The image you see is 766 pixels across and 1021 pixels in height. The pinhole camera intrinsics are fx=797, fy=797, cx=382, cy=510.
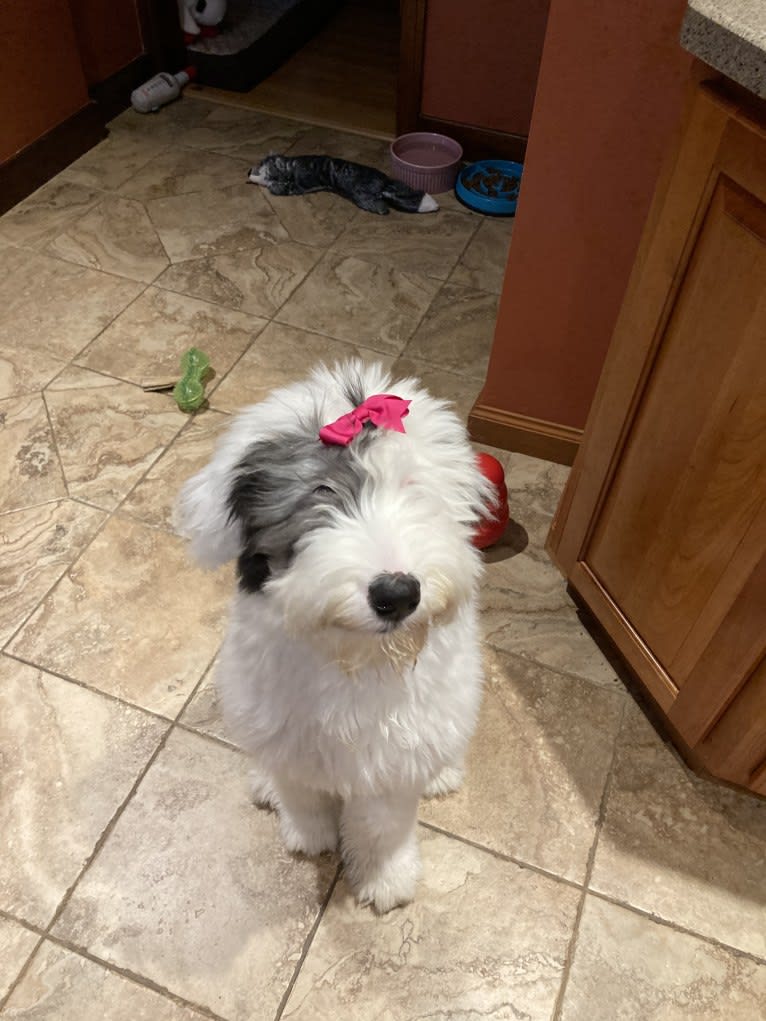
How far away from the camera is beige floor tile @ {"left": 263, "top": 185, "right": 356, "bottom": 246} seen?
2758 mm

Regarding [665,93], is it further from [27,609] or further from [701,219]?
[27,609]

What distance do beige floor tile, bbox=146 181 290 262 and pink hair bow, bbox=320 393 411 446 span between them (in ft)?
6.47

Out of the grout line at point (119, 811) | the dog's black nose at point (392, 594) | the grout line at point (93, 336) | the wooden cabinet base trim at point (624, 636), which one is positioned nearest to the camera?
the dog's black nose at point (392, 594)

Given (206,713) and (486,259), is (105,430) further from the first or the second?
(486,259)

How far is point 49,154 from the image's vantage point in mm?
2889

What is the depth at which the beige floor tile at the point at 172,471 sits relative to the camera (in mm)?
1965

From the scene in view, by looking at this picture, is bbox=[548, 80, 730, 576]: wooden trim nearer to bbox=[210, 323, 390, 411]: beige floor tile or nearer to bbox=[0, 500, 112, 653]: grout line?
bbox=[210, 323, 390, 411]: beige floor tile

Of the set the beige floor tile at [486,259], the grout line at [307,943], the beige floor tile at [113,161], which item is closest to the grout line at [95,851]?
the grout line at [307,943]

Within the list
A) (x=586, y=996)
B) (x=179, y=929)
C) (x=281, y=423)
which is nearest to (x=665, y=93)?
(x=281, y=423)

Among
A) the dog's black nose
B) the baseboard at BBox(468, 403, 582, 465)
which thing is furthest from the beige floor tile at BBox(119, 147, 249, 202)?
the dog's black nose

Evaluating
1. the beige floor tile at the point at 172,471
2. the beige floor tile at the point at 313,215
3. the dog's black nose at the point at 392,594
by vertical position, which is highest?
the dog's black nose at the point at 392,594

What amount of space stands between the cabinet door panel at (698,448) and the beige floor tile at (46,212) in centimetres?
218

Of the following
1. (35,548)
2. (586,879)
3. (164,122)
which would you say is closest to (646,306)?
(586,879)

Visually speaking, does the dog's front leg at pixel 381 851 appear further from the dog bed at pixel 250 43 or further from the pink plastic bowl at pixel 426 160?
the dog bed at pixel 250 43
